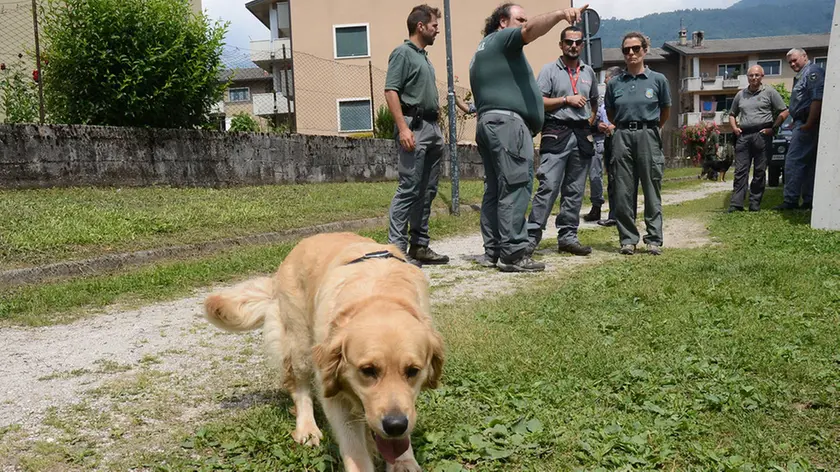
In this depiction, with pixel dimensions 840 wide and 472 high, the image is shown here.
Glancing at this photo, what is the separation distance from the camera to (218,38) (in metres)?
12.6

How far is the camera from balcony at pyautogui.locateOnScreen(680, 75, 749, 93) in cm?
5869

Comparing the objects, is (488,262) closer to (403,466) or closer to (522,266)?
(522,266)

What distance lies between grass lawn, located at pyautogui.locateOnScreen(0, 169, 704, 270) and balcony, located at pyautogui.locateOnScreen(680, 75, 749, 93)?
53.5 meters

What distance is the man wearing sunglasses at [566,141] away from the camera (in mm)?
7832

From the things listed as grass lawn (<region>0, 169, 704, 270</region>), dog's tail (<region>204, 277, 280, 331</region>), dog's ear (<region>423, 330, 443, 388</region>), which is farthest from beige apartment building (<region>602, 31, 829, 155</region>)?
dog's ear (<region>423, 330, 443, 388</region>)

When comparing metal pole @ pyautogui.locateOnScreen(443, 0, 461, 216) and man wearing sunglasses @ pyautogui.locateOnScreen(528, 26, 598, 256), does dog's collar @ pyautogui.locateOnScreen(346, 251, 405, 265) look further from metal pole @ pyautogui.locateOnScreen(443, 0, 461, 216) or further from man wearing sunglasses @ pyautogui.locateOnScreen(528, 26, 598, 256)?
metal pole @ pyautogui.locateOnScreen(443, 0, 461, 216)

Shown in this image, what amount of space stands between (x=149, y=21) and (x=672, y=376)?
10.6 m

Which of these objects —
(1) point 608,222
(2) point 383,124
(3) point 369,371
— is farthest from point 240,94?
(3) point 369,371

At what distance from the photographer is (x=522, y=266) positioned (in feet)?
22.7

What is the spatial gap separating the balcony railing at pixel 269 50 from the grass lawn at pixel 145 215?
964 inches

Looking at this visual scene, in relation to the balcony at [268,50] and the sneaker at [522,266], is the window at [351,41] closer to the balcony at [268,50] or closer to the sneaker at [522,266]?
the balcony at [268,50]

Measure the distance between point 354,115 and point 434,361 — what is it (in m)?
22.8

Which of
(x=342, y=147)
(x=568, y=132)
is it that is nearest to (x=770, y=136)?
(x=568, y=132)

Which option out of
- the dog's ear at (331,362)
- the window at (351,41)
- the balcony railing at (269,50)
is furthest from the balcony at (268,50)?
the dog's ear at (331,362)
